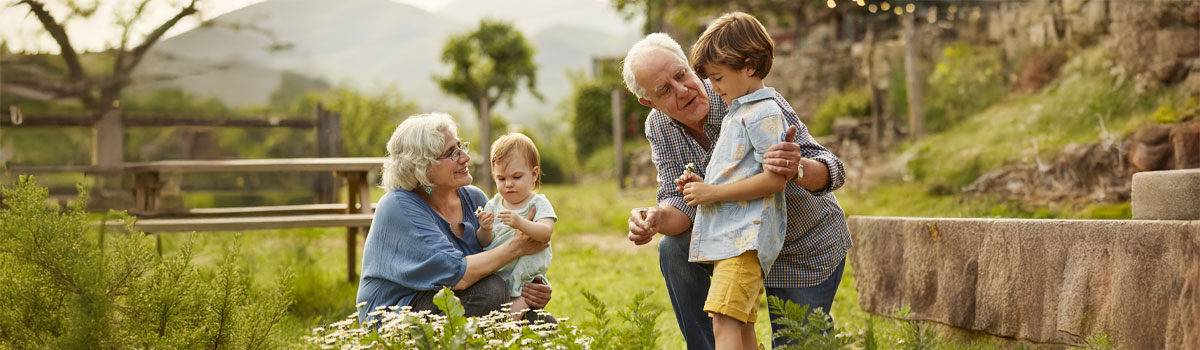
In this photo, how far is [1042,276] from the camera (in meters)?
3.44

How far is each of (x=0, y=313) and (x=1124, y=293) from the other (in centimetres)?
333

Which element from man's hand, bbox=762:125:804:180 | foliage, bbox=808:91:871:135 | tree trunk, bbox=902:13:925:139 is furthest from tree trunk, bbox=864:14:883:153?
man's hand, bbox=762:125:804:180

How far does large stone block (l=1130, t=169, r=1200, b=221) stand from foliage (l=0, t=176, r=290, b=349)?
117 inches

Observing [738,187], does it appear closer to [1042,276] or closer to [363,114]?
[1042,276]

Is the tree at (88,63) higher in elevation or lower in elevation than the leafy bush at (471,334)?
higher

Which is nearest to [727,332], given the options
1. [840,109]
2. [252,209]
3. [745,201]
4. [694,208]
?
[745,201]

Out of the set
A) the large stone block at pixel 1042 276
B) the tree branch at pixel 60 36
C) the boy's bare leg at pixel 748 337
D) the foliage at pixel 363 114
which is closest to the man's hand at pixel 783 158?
the boy's bare leg at pixel 748 337

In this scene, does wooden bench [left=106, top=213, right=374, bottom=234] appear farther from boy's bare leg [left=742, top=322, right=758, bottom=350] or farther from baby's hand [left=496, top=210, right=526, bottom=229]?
boy's bare leg [left=742, top=322, right=758, bottom=350]

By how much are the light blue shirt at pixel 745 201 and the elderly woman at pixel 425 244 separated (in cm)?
72

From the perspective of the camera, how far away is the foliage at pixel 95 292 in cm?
231

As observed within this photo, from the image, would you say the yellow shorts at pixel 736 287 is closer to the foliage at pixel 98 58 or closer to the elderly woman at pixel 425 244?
the elderly woman at pixel 425 244

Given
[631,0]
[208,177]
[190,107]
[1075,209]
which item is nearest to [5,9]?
[208,177]

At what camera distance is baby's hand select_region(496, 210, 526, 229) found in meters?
3.01

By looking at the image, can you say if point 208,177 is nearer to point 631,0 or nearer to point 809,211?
point 631,0
